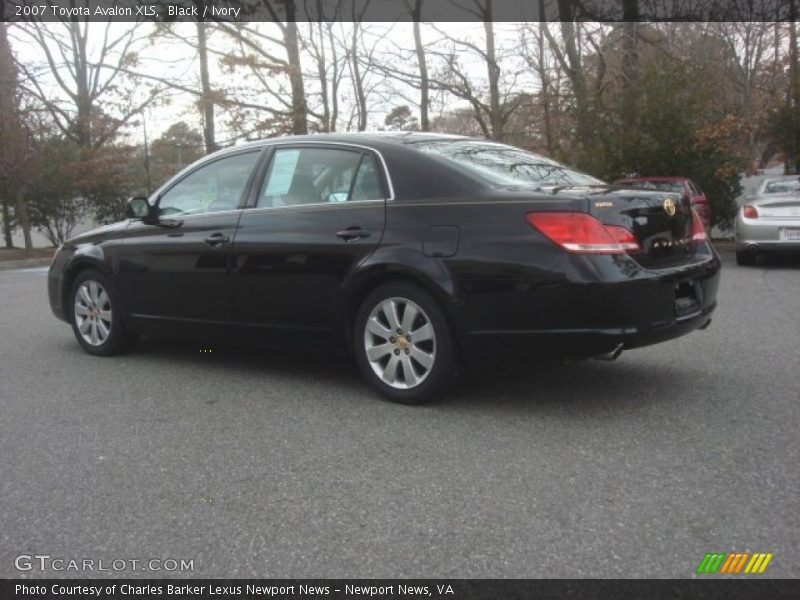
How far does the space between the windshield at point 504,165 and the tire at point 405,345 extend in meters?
0.82

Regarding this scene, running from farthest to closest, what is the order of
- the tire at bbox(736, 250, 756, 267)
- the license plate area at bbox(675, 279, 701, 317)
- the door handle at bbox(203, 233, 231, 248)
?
the tire at bbox(736, 250, 756, 267)
the door handle at bbox(203, 233, 231, 248)
the license plate area at bbox(675, 279, 701, 317)

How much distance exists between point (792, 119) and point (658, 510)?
691 inches

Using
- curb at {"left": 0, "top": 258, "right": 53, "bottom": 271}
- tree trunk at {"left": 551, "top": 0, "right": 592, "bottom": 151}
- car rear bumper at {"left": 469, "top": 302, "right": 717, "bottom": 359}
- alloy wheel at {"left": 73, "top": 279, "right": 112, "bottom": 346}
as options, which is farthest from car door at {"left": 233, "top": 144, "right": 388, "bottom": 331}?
curb at {"left": 0, "top": 258, "right": 53, "bottom": 271}

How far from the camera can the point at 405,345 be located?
4.60 metres

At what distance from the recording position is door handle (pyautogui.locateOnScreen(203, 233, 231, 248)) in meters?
5.41

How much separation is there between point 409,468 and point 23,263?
19.5m

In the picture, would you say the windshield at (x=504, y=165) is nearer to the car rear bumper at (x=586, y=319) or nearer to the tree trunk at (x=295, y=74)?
the car rear bumper at (x=586, y=319)

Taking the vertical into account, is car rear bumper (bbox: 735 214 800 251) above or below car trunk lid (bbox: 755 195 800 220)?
below

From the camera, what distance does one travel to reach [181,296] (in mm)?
5707

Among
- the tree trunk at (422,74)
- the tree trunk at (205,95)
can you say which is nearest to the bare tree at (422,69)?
the tree trunk at (422,74)

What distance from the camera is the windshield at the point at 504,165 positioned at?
15.4 feet

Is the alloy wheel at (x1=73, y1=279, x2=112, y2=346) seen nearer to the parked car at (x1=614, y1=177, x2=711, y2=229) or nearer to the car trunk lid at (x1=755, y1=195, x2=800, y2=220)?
the car trunk lid at (x1=755, y1=195, x2=800, y2=220)

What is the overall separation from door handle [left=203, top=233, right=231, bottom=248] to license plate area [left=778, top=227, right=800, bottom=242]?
354 inches
